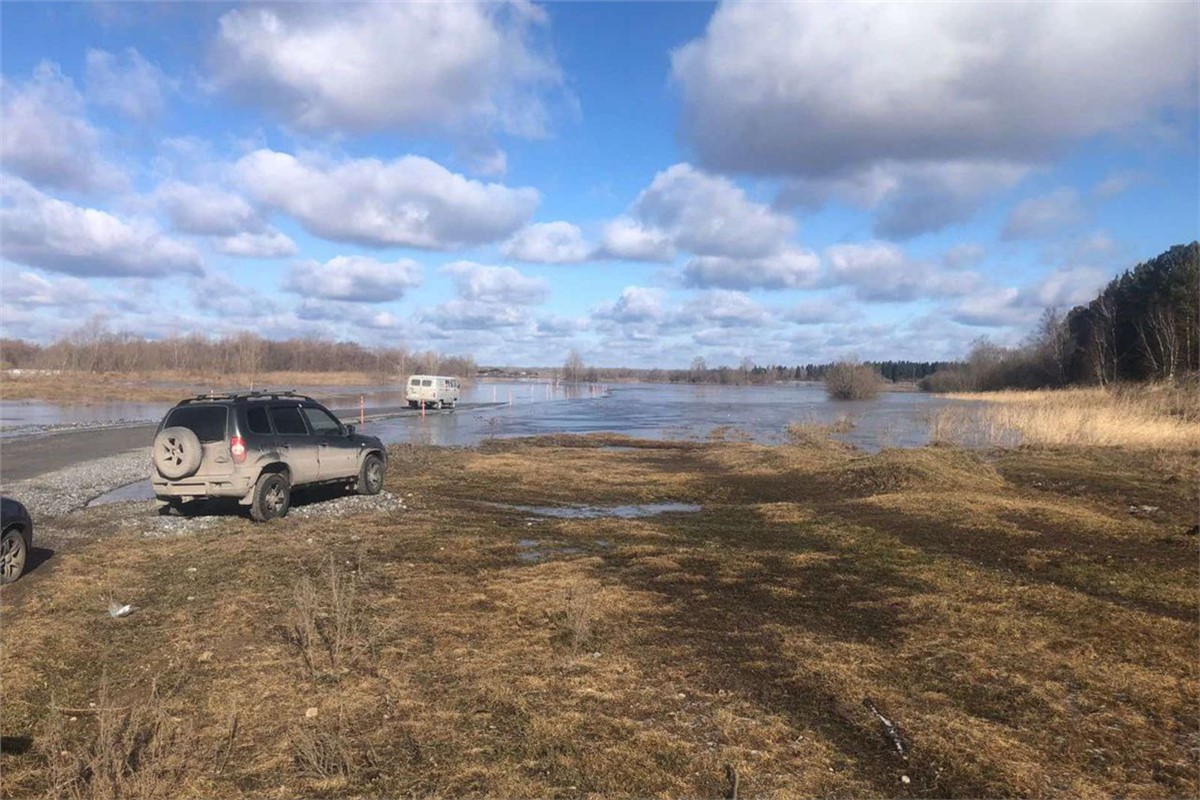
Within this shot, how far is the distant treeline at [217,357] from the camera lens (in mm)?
105000

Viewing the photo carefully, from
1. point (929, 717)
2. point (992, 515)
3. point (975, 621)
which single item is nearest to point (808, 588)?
point (975, 621)

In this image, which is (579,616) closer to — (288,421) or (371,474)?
(288,421)

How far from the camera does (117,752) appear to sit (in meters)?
3.97

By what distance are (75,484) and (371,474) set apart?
689 centimetres

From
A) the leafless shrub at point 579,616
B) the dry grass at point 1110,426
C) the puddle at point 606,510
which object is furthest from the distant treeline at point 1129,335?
the leafless shrub at point 579,616

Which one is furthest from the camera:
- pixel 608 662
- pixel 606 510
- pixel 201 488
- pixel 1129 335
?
pixel 1129 335

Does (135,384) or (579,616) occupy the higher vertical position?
(135,384)

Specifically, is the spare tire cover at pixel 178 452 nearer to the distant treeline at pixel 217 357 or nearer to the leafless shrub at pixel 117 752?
the leafless shrub at pixel 117 752

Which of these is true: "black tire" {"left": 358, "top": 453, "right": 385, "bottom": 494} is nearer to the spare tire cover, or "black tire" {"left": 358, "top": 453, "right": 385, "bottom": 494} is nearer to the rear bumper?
the rear bumper

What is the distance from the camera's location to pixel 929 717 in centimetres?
469

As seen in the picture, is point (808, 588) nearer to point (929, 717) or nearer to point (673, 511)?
point (929, 717)

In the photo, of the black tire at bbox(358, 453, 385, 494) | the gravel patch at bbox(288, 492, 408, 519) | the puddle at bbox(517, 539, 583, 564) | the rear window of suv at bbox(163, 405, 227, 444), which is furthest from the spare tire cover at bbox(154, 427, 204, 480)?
the puddle at bbox(517, 539, 583, 564)

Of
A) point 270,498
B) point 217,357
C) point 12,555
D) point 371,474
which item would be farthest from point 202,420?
point 217,357

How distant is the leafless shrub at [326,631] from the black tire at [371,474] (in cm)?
659
